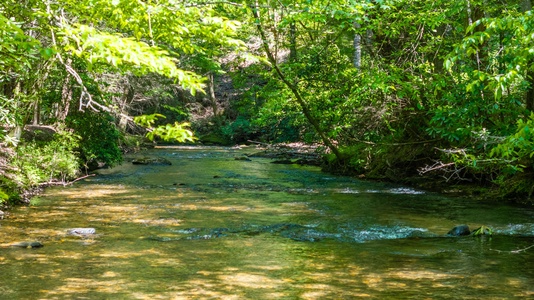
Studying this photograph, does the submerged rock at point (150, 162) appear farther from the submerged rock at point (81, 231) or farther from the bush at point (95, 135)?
the submerged rock at point (81, 231)

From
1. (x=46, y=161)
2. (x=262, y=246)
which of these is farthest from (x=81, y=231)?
(x=46, y=161)

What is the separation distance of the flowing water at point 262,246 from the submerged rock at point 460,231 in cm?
29

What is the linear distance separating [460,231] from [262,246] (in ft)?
11.9

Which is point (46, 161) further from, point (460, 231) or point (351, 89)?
point (460, 231)

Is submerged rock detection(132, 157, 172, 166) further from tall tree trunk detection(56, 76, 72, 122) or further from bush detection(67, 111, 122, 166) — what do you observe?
tall tree trunk detection(56, 76, 72, 122)

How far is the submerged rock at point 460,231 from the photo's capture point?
33.9 ft

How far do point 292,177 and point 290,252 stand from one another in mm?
11255

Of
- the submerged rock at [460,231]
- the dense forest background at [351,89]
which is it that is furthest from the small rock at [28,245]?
the submerged rock at [460,231]

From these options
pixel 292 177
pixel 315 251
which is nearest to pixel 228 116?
pixel 292 177

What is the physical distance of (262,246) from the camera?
9.35m

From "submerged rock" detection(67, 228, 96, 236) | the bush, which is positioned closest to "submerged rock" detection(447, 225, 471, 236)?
"submerged rock" detection(67, 228, 96, 236)

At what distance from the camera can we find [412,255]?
8.75 meters

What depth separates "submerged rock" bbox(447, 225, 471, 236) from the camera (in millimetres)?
10321

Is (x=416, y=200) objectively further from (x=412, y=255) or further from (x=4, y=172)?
(x=4, y=172)
